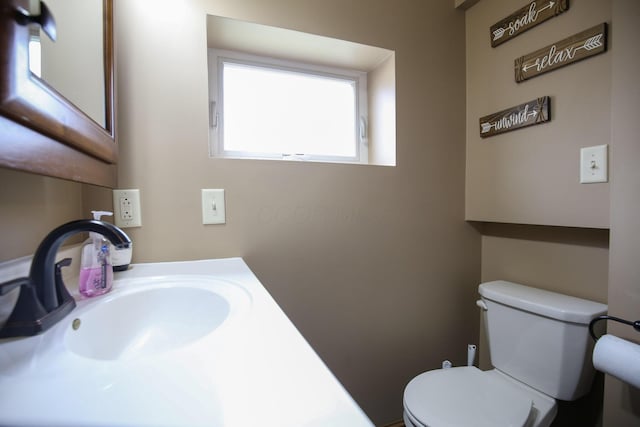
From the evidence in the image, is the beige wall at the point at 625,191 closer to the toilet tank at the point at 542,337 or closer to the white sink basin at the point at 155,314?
the toilet tank at the point at 542,337

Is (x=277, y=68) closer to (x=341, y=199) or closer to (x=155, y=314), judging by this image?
(x=341, y=199)

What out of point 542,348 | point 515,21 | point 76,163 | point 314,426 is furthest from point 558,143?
point 76,163

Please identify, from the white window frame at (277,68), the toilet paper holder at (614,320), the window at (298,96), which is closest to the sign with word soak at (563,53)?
the window at (298,96)

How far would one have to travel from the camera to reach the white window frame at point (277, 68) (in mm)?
1173

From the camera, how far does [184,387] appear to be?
29 cm

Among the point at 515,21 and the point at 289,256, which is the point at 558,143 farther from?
the point at 289,256

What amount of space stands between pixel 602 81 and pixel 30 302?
5.22ft

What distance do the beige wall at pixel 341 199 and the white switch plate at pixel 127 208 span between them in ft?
0.07

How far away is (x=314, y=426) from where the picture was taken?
24 cm

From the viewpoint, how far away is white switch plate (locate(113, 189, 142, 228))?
2.92ft

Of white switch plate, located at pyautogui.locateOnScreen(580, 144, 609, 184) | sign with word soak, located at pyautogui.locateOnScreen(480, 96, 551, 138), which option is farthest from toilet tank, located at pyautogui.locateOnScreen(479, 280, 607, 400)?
sign with word soak, located at pyautogui.locateOnScreen(480, 96, 551, 138)

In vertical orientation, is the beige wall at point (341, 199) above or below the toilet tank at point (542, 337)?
above

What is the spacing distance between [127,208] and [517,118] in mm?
1558

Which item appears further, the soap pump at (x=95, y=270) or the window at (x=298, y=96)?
the window at (x=298, y=96)
